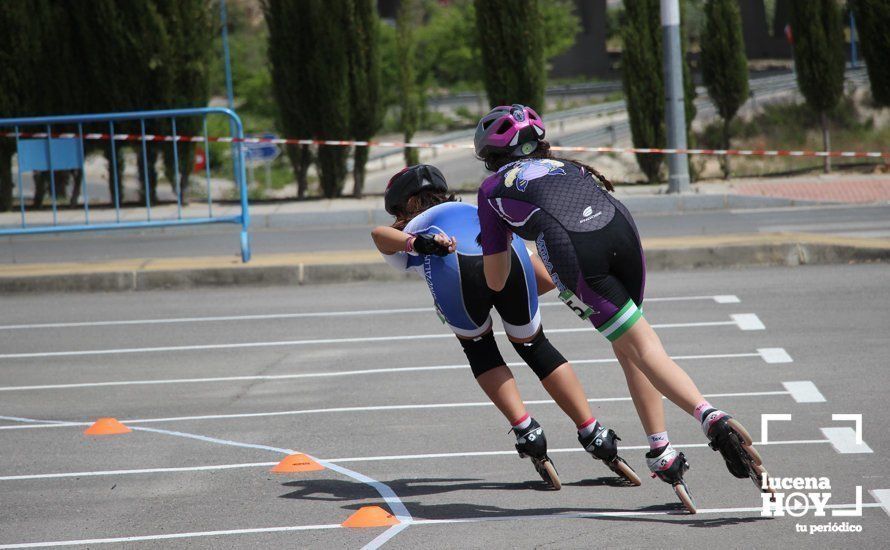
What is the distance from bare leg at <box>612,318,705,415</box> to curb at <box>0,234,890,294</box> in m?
7.53

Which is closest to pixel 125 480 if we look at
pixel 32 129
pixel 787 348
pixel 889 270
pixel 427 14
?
pixel 787 348

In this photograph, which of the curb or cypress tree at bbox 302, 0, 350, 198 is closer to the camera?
the curb

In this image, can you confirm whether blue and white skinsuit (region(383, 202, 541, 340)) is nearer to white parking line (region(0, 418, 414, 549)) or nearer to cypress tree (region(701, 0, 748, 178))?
white parking line (region(0, 418, 414, 549))

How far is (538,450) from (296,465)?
1.42m

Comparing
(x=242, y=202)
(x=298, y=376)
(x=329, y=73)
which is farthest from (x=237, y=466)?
(x=329, y=73)

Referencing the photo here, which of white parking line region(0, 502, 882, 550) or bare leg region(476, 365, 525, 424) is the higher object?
bare leg region(476, 365, 525, 424)

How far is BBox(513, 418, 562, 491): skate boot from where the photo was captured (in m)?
5.45

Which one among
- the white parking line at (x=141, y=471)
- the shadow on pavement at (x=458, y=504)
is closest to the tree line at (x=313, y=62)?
the white parking line at (x=141, y=471)

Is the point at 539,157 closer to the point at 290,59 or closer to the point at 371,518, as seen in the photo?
the point at 371,518

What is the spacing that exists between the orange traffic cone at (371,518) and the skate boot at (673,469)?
1.15 meters

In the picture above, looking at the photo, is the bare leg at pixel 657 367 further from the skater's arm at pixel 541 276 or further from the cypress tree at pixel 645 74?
the cypress tree at pixel 645 74

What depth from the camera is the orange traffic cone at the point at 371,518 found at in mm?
5184

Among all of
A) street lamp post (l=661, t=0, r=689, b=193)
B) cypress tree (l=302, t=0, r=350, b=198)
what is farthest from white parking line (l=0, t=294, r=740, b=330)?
cypress tree (l=302, t=0, r=350, b=198)

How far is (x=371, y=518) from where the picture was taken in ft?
17.1
